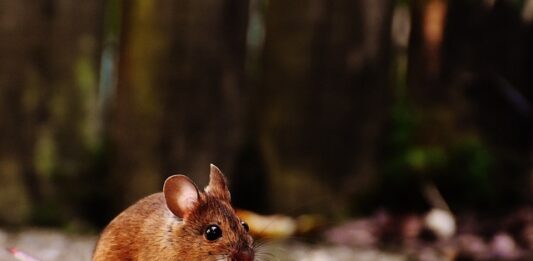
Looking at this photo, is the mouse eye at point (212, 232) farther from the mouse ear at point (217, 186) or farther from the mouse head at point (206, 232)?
the mouse ear at point (217, 186)

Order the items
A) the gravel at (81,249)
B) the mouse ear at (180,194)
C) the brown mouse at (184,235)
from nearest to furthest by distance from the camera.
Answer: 1. the mouse ear at (180,194)
2. the brown mouse at (184,235)
3. the gravel at (81,249)

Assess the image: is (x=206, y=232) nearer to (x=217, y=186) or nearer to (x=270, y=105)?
(x=217, y=186)

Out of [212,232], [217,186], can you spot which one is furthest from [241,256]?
[217,186]

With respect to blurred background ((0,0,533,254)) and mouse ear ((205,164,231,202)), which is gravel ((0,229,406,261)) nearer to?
blurred background ((0,0,533,254))

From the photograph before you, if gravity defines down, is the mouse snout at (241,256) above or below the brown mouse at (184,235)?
below

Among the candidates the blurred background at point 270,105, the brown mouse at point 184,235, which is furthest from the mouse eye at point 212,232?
the blurred background at point 270,105

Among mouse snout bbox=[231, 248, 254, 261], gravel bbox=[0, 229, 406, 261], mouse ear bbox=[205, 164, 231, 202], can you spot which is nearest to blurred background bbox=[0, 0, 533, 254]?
gravel bbox=[0, 229, 406, 261]
